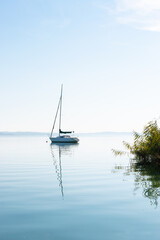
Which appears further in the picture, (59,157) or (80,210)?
(59,157)

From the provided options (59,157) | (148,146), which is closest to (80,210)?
(148,146)

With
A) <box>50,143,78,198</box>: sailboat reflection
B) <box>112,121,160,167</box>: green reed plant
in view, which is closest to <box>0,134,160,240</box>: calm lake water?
<box>50,143,78,198</box>: sailboat reflection

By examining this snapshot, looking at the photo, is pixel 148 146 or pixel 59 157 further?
pixel 59 157

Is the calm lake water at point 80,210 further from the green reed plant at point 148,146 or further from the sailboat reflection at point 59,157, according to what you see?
the green reed plant at point 148,146

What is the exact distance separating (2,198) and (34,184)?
3870 mm

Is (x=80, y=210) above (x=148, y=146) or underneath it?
underneath

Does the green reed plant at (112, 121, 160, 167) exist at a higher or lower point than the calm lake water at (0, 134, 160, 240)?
higher

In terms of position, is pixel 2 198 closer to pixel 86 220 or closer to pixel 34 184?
pixel 34 184

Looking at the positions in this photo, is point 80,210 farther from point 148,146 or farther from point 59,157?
point 59,157

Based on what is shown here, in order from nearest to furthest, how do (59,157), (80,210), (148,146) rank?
(80,210)
(148,146)
(59,157)

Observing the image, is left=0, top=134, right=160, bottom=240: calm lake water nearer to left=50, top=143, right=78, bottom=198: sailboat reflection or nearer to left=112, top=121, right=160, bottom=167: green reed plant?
left=50, top=143, right=78, bottom=198: sailboat reflection

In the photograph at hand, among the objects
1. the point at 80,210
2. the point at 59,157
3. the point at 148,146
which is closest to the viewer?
the point at 80,210

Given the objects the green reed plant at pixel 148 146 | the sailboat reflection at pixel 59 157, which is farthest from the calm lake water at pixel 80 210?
the green reed plant at pixel 148 146

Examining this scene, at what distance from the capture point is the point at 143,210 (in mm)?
10719
